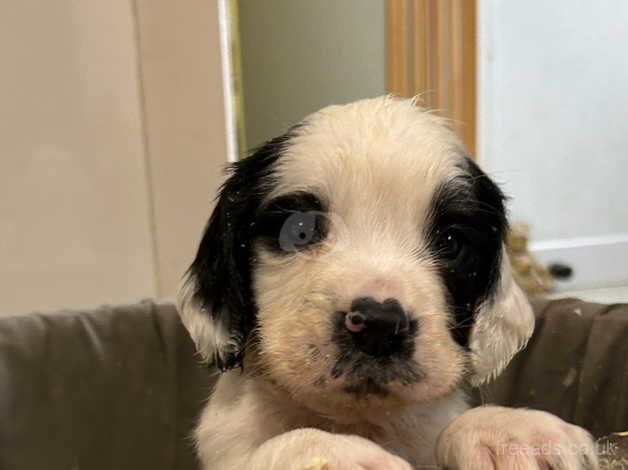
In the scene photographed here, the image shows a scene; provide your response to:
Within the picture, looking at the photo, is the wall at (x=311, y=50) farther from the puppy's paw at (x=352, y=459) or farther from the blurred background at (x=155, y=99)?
the puppy's paw at (x=352, y=459)

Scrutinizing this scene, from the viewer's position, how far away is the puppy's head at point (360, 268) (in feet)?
3.03

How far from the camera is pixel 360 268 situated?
979mm

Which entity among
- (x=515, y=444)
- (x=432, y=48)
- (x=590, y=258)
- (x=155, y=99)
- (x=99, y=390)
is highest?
(x=432, y=48)

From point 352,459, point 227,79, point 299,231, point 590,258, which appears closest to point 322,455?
point 352,459

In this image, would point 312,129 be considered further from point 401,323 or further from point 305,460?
point 305,460

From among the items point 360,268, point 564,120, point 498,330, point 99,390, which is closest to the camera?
point 360,268

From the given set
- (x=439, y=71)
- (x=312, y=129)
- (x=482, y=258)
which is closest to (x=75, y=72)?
(x=439, y=71)

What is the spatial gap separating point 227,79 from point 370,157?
1418 millimetres

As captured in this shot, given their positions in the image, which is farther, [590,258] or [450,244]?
[590,258]

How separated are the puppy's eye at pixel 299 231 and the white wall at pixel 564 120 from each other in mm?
2485

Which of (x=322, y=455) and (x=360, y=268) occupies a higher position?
(x=360, y=268)

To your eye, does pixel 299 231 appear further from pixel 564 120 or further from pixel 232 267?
pixel 564 120

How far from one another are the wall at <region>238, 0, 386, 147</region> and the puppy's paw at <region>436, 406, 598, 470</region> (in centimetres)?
157

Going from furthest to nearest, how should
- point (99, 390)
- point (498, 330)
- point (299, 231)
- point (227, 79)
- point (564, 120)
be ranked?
point (564, 120), point (227, 79), point (99, 390), point (498, 330), point (299, 231)
